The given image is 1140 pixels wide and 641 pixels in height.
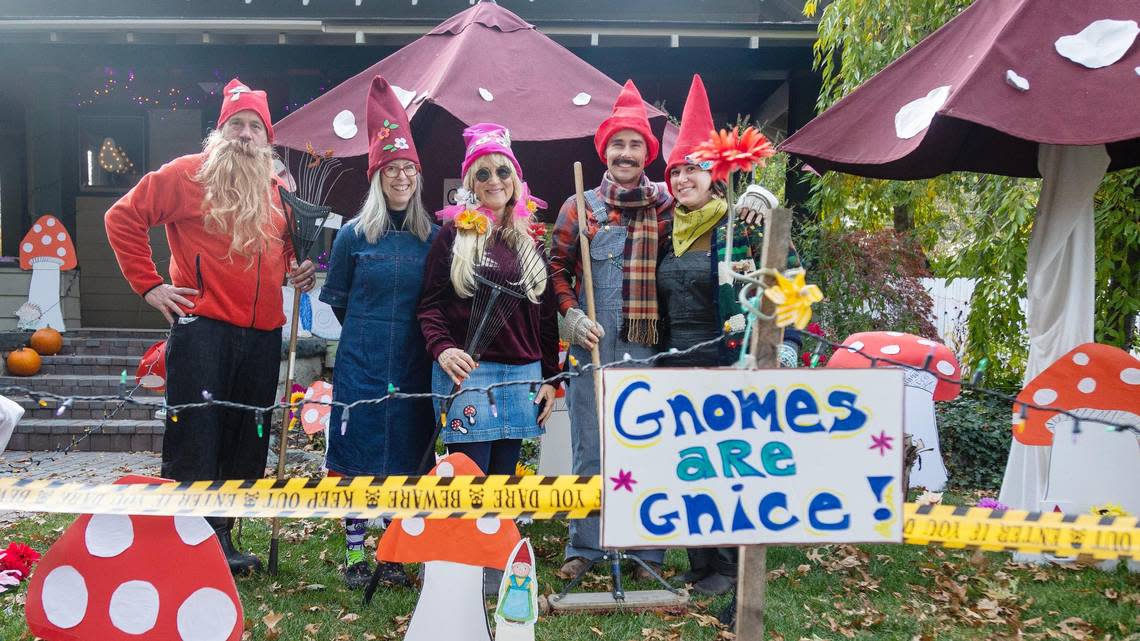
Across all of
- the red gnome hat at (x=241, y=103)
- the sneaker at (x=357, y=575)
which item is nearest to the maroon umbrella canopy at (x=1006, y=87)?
the red gnome hat at (x=241, y=103)

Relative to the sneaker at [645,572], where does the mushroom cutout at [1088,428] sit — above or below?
above

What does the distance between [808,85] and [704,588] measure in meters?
7.30

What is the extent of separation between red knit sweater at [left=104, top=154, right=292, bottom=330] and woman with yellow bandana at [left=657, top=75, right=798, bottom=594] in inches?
67.8

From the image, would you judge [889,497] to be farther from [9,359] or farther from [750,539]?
[9,359]

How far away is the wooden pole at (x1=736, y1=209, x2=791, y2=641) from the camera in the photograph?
1.96 meters

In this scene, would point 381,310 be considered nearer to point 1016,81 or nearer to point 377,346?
point 377,346

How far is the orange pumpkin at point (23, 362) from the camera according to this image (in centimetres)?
793

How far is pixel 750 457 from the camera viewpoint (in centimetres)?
191

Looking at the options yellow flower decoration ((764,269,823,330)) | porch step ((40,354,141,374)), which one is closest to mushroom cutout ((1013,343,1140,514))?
yellow flower decoration ((764,269,823,330))

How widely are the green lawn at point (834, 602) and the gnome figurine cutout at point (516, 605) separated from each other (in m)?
Result: 0.83

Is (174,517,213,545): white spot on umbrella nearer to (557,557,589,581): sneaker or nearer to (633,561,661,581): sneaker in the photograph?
(557,557,589,581): sneaker

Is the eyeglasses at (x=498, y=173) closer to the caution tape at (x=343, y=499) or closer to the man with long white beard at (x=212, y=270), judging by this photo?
the man with long white beard at (x=212, y=270)

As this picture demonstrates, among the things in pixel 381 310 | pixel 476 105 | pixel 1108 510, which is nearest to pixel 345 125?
pixel 476 105

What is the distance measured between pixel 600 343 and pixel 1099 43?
2287 millimetres
